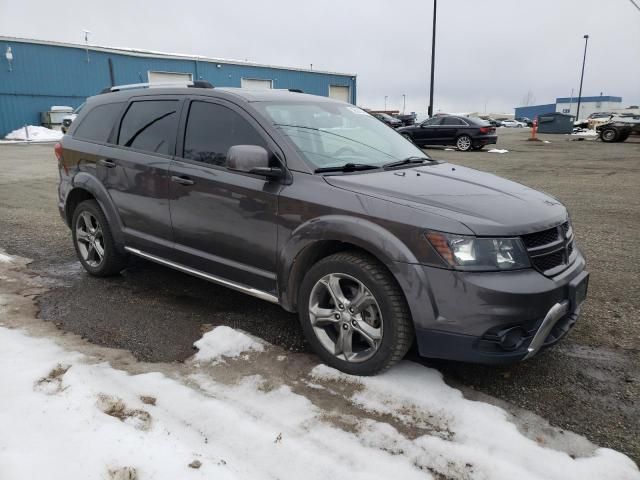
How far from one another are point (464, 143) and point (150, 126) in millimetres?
17972

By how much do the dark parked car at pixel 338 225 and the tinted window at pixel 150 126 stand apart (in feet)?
0.05

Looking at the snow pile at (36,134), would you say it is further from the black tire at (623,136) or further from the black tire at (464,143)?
the black tire at (623,136)

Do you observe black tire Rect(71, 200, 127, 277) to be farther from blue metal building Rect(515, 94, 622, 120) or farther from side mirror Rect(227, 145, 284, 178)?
blue metal building Rect(515, 94, 622, 120)

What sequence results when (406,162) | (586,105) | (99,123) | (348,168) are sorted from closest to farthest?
(348,168) → (406,162) → (99,123) → (586,105)

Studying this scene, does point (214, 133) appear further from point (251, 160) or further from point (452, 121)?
point (452, 121)

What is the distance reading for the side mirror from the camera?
3249 mm

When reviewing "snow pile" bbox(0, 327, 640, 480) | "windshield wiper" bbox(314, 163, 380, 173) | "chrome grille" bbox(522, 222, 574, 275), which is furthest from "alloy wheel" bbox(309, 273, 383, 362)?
"chrome grille" bbox(522, 222, 574, 275)

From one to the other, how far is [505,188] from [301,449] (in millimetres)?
2148

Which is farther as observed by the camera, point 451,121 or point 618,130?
point 618,130

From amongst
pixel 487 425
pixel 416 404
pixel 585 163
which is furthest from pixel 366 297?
pixel 585 163

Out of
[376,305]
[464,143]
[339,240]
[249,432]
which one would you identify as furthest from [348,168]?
[464,143]

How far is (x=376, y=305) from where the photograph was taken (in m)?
3.00

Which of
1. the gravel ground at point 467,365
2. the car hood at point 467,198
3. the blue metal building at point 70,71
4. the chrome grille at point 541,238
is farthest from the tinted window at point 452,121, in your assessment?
the chrome grille at point 541,238

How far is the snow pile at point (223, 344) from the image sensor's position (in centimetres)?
340
